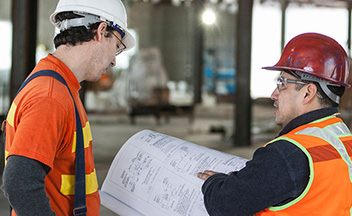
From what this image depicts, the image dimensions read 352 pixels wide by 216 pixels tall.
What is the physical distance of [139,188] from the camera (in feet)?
6.42

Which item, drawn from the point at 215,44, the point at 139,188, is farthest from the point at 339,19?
the point at 139,188

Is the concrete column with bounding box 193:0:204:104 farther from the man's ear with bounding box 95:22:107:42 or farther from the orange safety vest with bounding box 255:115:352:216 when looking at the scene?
the orange safety vest with bounding box 255:115:352:216

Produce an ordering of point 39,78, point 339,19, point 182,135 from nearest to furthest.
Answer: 1. point 39,78
2. point 182,135
3. point 339,19

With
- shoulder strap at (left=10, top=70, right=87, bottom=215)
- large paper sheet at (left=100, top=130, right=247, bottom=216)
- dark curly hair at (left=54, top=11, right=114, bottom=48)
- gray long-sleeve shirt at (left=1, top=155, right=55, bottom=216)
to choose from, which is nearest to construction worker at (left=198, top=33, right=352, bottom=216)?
large paper sheet at (left=100, top=130, right=247, bottom=216)

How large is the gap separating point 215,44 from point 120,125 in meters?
14.1

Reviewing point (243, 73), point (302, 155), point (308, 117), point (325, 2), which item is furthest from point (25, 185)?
point (325, 2)

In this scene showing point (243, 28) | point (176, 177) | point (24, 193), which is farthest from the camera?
point (243, 28)

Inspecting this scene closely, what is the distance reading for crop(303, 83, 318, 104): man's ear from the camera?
1.50m

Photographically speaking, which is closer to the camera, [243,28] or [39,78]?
[39,78]

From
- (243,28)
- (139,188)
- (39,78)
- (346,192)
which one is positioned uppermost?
(243,28)

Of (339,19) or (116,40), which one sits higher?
(339,19)

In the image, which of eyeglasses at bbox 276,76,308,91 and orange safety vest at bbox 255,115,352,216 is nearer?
orange safety vest at bbox 255,115,352,216

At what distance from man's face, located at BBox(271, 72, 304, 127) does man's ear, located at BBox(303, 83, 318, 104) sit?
16 mm

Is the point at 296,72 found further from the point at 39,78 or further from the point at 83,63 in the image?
the point at 39,78
